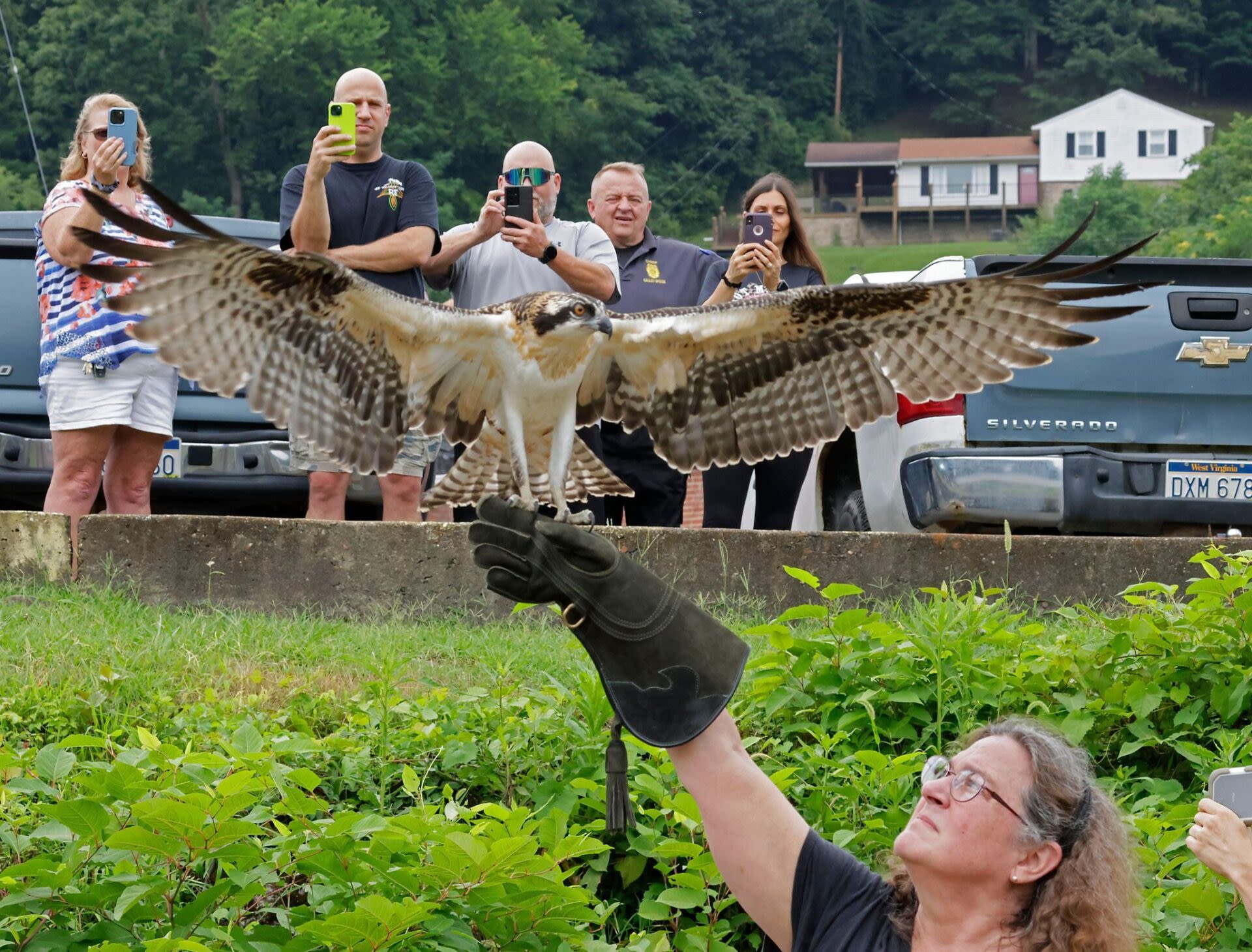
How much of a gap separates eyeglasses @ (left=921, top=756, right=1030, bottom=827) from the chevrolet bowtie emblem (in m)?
4.09

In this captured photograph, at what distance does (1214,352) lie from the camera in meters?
7.02

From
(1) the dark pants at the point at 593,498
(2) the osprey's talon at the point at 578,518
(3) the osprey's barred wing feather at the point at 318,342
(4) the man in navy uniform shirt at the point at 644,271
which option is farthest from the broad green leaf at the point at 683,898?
(4) the man in navy uniform shirt at the point at 644,271

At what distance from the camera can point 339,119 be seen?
5.77m

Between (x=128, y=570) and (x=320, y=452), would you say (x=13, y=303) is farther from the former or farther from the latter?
(x=320, y=452)

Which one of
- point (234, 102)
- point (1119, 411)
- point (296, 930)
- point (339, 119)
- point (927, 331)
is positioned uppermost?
point (234, 102)

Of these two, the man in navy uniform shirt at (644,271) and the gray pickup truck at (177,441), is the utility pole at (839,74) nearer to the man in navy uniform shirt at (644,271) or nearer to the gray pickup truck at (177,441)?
the gray pickup truck at (177,441)

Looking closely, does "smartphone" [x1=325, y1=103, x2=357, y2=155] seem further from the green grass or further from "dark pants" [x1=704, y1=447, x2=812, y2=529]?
the green grass

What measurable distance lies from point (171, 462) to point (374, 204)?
2426 mm

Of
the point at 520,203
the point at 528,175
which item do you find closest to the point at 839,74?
the point at 528,175

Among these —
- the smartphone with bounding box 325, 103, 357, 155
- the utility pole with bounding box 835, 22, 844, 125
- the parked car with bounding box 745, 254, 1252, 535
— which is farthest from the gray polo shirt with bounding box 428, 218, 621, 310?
the utility pole with bounding box 835, 22, 844, 125

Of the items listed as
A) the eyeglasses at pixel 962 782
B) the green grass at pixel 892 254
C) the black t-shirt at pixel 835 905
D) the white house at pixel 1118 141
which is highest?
the white house at pixel 1118 141

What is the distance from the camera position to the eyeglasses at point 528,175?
610cm

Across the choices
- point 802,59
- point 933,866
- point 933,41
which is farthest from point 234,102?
point 933,866

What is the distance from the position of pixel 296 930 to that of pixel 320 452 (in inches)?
71.9
